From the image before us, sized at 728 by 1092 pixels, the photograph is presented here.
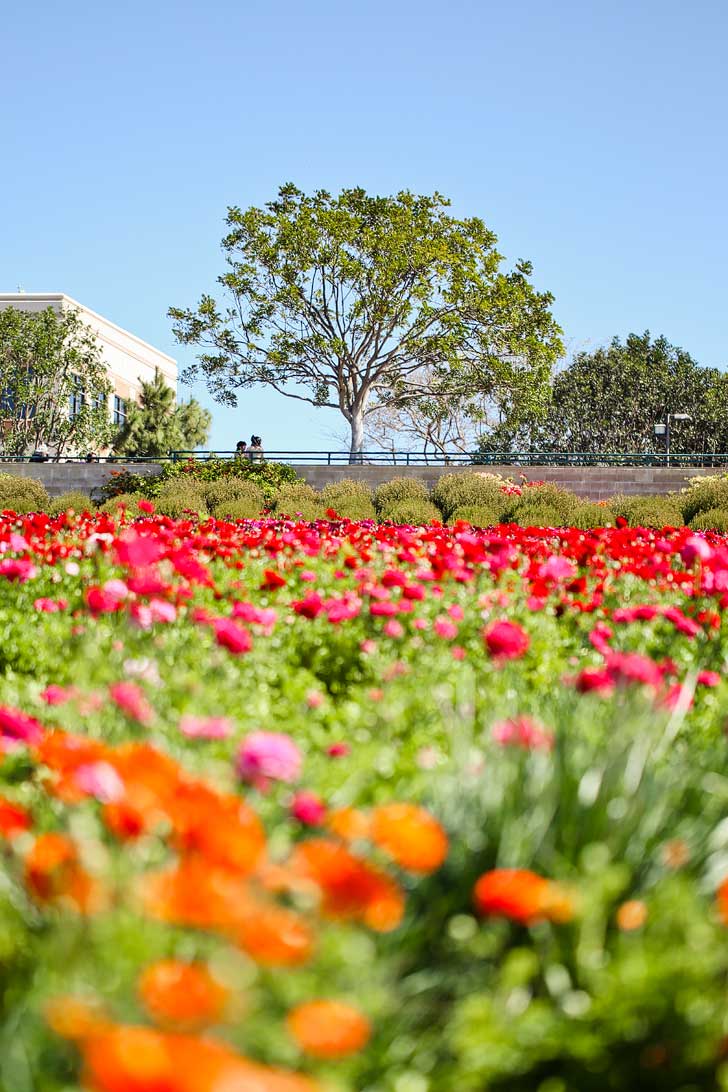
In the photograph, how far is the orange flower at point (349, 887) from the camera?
1.88 metres

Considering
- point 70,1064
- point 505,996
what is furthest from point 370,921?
point 70,1064

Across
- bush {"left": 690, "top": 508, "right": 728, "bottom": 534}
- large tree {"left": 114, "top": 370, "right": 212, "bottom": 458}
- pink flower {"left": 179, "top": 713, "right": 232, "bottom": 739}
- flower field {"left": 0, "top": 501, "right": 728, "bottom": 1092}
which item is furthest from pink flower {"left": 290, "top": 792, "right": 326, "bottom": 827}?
large tree {"left": 114, "top": 370, "right": 212, "bottom": 458}

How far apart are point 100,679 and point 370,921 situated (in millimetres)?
2416

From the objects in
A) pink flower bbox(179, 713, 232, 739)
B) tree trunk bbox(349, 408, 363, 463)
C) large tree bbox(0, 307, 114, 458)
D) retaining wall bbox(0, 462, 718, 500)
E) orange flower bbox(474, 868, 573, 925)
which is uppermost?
large tree bbox(0, 307, 114, 458)

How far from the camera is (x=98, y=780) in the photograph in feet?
6.74

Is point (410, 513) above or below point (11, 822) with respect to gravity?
above

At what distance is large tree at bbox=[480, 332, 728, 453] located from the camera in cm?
5291

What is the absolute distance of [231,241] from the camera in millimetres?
34438

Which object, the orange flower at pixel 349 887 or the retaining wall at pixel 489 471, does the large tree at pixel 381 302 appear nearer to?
the retaining wall at pixel 489 471

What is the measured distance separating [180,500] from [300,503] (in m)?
2.68

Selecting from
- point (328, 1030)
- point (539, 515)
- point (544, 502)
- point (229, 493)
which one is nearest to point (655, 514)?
point (539, 515)

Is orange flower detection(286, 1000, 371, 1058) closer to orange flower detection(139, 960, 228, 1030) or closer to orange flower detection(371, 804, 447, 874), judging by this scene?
orange flower detection(139, 960, 228, 1030)

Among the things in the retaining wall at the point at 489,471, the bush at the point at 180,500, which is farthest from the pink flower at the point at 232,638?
the retaining wall at the point at 489,471

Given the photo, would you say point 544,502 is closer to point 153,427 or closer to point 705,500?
point 705,500
